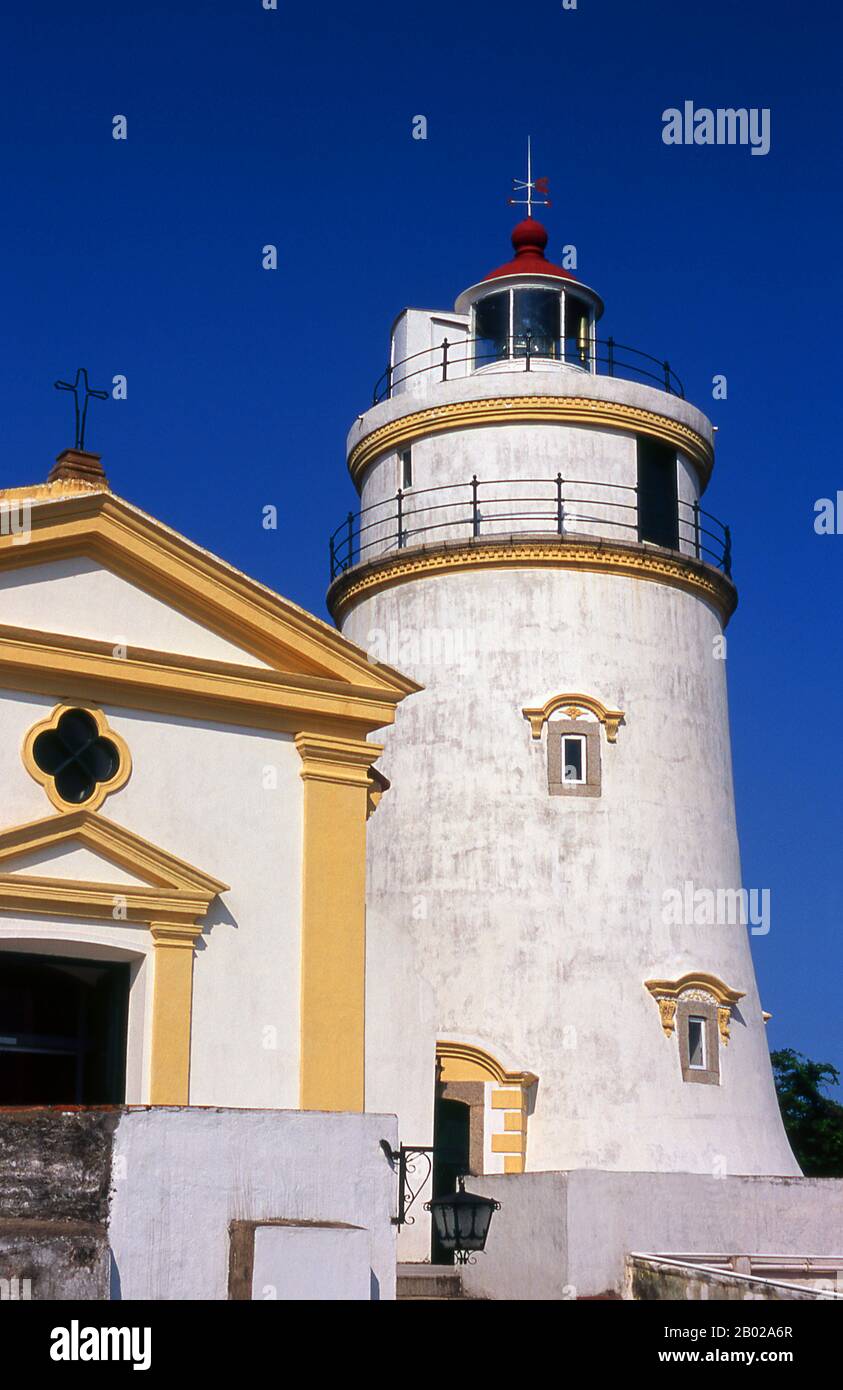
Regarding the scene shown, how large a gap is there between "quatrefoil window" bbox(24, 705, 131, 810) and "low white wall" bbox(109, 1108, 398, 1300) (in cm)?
389

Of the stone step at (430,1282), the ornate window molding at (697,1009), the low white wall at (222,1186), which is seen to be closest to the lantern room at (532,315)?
the ornate window molding at (697,1009)

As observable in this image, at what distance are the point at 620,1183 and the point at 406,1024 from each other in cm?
285

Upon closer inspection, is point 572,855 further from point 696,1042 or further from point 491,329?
point 491,329

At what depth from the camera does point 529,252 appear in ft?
93.2

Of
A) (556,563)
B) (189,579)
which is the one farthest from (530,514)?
(189,579)

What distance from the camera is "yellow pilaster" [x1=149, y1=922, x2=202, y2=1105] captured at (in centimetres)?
1523

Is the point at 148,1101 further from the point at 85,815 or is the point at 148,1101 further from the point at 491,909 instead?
the point at 491,909

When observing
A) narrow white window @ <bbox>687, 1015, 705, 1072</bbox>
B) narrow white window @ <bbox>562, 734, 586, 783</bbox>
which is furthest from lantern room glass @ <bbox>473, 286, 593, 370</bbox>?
narrow white window @ <bbox>687, 1015, 705, 1072</bbox>

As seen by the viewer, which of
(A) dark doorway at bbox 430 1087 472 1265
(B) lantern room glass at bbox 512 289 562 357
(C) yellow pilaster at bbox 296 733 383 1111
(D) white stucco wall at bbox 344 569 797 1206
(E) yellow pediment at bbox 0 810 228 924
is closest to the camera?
(E) yellow pediment at bbox 0 810 228 924

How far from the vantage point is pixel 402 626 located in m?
25.7

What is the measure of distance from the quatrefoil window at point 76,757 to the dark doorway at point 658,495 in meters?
11.7

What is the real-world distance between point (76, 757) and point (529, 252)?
1542cm

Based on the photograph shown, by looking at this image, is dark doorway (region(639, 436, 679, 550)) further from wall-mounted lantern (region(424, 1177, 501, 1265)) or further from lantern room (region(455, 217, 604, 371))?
wall-mounted lantern (region(424, 1177, 501, 1265))

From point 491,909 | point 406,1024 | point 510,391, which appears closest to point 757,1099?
point 491,909
